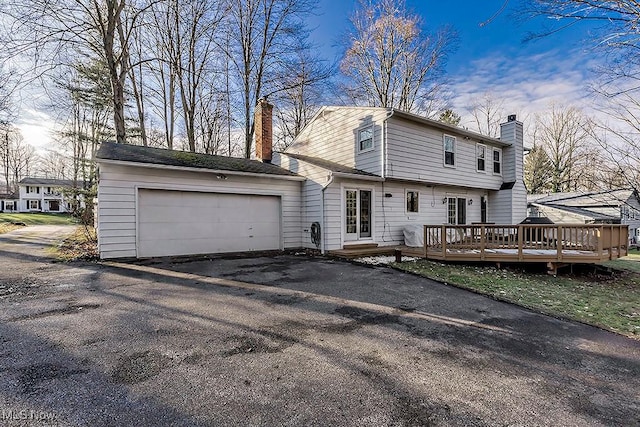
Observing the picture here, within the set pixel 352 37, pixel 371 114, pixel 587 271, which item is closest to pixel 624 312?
pixel 587 271

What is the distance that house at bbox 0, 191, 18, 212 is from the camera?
45.9 m

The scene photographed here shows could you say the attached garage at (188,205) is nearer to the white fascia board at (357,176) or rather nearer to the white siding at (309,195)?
the white siding at (309,195)

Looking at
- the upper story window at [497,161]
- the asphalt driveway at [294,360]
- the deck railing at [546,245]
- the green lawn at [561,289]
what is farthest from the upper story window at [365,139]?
the upper story window at [497,161]

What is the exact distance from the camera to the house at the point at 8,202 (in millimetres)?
45897

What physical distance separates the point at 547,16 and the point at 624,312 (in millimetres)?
5485

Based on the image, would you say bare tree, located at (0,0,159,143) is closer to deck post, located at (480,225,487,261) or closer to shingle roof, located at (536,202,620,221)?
deck post, located at (480,225,487,261)

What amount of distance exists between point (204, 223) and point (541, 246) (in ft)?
33.3

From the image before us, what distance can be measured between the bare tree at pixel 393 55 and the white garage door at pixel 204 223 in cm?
1529

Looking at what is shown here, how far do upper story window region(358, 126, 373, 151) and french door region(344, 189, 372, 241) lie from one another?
1798 millimetres

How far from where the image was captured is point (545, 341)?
398cm

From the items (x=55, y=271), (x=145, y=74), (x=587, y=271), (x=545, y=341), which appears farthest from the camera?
(x=145, y=74)

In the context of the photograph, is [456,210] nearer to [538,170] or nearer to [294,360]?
[294,360]

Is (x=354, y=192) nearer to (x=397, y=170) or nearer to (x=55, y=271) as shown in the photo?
(x=397, y=170)

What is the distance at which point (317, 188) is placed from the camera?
1059cm
